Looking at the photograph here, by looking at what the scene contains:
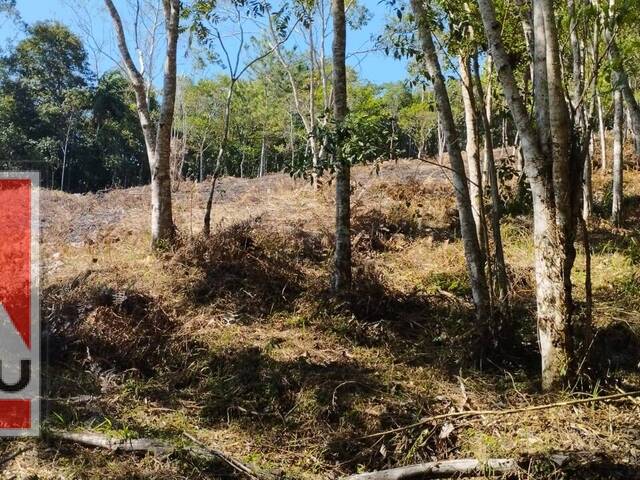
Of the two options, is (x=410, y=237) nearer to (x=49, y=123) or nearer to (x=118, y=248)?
(x=118, y=248)

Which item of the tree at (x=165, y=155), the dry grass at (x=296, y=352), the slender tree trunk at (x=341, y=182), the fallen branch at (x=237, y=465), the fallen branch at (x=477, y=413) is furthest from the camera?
the tree at (x=165, y=155)

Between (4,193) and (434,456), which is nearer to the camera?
(434,456)

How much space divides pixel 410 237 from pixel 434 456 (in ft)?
16.4

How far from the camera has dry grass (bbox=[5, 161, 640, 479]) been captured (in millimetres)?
3822

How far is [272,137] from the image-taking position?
105 feet

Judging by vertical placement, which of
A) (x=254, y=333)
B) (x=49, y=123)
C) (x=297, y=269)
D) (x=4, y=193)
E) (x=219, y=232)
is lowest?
(x=254, y=333)

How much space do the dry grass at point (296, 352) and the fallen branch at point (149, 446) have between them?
0.07 meters

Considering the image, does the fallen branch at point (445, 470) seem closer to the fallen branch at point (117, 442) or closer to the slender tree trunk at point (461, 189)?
the fallen branch at point (117, 442)

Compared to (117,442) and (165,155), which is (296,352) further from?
(165,155)

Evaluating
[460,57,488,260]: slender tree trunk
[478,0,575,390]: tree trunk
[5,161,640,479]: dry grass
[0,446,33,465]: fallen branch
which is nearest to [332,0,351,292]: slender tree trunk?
[5,161,640,479]: dry grass

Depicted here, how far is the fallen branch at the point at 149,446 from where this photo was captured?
11.9ft

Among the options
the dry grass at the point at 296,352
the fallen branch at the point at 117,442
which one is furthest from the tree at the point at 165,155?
the fallen branch at the point at 117,442

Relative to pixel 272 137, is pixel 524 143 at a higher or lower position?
lower

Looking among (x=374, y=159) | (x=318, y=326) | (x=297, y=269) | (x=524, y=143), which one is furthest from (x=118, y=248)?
(x=524, y=143)
